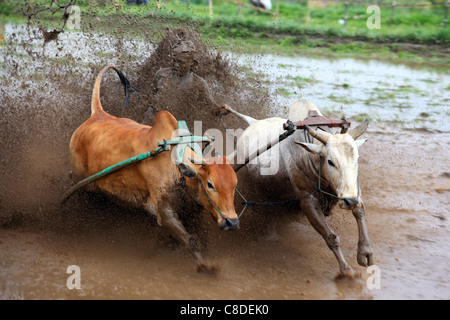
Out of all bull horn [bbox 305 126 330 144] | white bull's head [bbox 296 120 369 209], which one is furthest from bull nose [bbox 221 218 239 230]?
bull horn [bbox 305 126 330 144]

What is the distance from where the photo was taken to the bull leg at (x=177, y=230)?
12.6 ft

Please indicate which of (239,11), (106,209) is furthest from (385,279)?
(239,11)

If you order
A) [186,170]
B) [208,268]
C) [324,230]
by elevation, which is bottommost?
[208,268]

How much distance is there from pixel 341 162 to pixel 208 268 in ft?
3.99

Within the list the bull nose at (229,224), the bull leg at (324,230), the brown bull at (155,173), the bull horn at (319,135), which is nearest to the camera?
the bull nose at (229,224)

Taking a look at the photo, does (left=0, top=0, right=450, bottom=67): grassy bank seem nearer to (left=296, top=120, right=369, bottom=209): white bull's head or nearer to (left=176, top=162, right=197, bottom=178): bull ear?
(left=296, top=120, right=369, bottom=209): white bull's head

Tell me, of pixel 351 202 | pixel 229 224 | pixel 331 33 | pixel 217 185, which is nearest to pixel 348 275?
pixel 351 202

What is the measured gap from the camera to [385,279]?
13.7 ft

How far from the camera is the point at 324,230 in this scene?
13.7 feet

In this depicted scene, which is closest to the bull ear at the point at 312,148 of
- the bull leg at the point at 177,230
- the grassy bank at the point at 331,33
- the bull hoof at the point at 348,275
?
the bull hoof at the point at 348,275

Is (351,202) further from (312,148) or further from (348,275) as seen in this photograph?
(348,275)

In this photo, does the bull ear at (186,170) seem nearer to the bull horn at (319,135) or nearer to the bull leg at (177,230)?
the bull leg at (177,230)

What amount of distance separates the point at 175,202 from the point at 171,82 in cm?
208

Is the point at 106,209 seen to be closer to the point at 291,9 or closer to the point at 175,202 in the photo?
the point at 175,202
